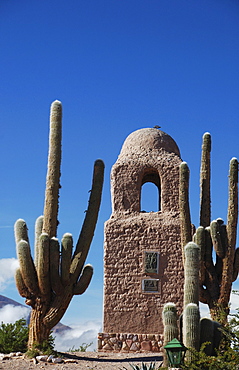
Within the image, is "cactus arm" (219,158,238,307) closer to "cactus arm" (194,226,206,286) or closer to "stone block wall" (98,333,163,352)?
"cactus arm" (194,226,206,286)

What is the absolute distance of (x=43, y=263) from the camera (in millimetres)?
15094

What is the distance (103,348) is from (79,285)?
281 centimetres

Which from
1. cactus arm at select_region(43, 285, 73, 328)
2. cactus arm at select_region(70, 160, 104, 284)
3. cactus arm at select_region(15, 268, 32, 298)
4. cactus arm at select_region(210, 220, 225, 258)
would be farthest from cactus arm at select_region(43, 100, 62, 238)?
cactus arm at select_region(210, 220, 225, 258)

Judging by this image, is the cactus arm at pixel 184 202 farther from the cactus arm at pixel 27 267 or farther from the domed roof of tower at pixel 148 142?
the cactus arm at pixel 27 267

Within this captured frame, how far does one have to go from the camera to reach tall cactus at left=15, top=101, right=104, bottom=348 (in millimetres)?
15203

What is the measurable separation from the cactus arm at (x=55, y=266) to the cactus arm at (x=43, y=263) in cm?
11

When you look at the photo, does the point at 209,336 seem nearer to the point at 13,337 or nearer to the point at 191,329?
the point at 191,329

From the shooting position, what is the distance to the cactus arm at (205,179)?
1742 centimetres

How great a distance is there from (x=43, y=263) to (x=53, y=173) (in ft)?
8.38

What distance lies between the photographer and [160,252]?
18312 millimetres

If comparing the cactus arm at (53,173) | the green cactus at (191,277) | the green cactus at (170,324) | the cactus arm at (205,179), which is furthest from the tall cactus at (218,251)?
the cactus arm at (53,173)

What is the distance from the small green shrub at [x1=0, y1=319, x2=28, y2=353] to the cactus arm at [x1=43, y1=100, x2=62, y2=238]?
2772mm

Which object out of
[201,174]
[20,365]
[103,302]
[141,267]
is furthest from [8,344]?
[201,174]

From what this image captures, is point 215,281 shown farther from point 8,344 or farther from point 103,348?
point 8,344
